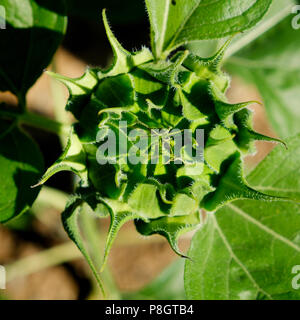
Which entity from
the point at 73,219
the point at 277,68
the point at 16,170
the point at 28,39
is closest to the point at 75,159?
the point at 73,219

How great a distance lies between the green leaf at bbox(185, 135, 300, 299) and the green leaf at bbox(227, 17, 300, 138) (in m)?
0.73

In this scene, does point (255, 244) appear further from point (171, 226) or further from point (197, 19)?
point (197, 19)

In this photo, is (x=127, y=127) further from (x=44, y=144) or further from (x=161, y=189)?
(x=44, y=144)

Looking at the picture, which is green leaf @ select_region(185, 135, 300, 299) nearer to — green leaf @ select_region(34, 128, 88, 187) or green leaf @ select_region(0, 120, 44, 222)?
green leaf @ select_region(34, 128, 88, 187)

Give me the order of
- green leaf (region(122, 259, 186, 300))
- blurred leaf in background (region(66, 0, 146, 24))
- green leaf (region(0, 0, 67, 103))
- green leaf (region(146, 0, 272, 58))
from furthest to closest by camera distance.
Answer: green leaf (region(122, 259, 186, 300)), blurred leaf in background (region(66, 0, 146, 24)), green leaf (region(0, 0, 67, 103)), green leaf (region(146, 0, 272, 58))

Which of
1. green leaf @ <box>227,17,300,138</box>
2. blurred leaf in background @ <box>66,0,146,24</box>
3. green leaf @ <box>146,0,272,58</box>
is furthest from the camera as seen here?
green leaf @ <box>227,17,300,138</box>

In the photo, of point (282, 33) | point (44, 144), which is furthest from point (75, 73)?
point (282, 33)

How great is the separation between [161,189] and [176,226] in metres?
0.12

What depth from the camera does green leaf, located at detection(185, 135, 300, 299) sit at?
4.22ft

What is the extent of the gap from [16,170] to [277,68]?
4.50 ft

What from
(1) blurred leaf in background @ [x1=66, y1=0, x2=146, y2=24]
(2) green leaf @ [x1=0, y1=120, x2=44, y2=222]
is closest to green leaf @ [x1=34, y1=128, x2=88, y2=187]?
(2) green leaf @ [x1=0, y1=120, x2=44, y2=222]

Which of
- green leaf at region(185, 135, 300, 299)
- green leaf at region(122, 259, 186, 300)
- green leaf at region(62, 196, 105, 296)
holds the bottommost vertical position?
green leaf at region(122, 259, 186, 300)

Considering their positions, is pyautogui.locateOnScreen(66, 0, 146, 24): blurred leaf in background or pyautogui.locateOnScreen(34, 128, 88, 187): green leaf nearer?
pyautogui.locateOnScreen(34, 128, 88, 187): green leaf

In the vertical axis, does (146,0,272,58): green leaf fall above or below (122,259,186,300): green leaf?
above
